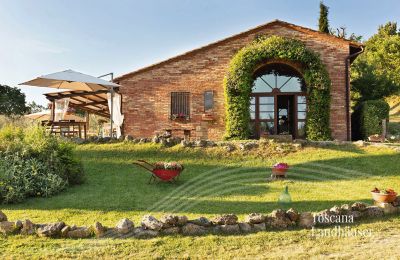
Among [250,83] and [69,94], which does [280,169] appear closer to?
[250,83]

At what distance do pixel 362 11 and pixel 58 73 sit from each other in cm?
1202

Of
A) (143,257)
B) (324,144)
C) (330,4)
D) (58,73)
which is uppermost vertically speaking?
(330,4)

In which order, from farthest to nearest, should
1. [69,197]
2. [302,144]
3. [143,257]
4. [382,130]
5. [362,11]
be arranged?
1. [382,130]
2. [362,11]
3. [302,144]
4. [69,197]
5. [143,257]

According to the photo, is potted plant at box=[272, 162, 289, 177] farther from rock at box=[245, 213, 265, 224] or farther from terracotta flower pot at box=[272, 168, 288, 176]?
rock at box=[245, 213, 265, 224]

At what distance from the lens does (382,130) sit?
16.2 metres

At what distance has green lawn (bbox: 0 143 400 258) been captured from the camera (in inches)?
211

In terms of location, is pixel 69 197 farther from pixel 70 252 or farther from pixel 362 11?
pixel 362 11

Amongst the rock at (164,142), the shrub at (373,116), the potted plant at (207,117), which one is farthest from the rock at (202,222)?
the shrub at (373,116)

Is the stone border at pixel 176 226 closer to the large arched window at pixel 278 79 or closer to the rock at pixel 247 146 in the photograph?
the rock at pixel 247 146

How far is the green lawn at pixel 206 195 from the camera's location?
17.6 ft

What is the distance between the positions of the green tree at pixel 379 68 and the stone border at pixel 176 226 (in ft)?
56.2

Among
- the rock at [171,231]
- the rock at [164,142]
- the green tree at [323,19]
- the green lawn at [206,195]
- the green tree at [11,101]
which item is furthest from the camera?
the green tree at [11,101]

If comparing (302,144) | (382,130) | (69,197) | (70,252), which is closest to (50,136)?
(69,197)

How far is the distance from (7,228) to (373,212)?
20.6 feet
